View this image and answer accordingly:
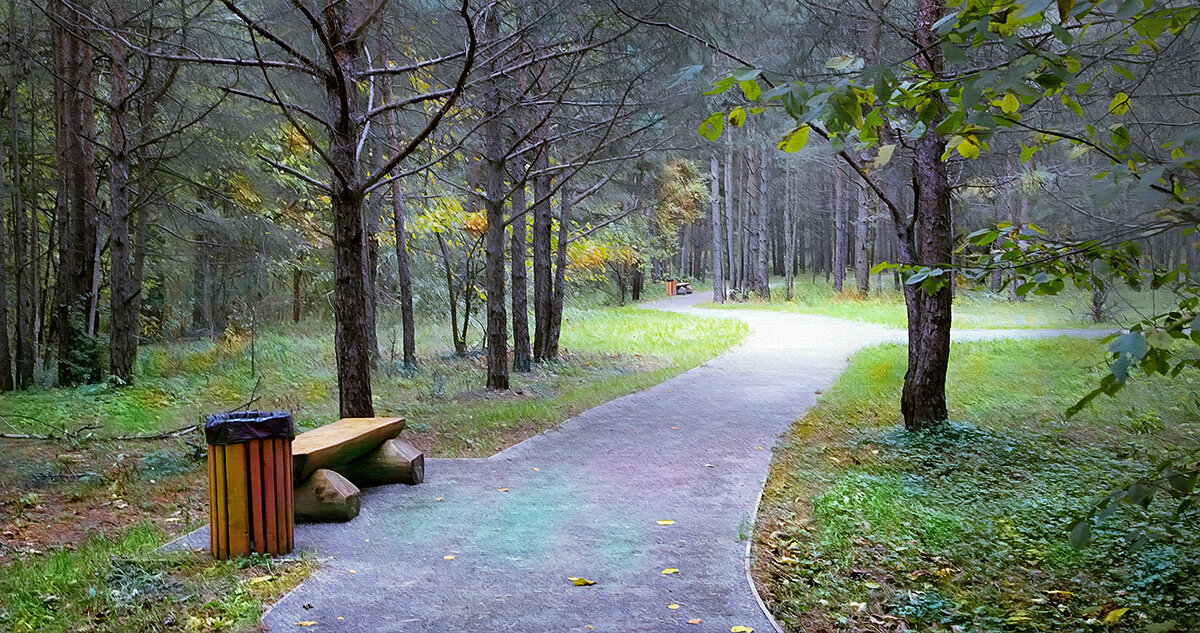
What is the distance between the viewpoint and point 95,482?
6992 mm

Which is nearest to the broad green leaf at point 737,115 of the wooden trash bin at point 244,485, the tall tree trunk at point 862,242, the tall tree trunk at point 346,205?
the wooden trash bin at point 244,485

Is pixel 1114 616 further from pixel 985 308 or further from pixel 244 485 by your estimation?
pixel 985 308

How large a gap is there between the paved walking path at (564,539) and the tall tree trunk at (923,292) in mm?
1497

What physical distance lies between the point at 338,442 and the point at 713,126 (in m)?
4.19

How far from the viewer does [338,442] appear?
5.85 meters

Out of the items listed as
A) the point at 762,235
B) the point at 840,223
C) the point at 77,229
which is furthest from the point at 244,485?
the point at 840,223

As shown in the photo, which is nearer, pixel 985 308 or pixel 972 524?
pixel 972 524

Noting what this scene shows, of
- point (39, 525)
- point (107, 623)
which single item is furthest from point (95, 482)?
point (107, 623)

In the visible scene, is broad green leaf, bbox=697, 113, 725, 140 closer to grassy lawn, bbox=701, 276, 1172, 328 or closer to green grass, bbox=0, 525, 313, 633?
green grass, bbox=0, 525, 313, 633

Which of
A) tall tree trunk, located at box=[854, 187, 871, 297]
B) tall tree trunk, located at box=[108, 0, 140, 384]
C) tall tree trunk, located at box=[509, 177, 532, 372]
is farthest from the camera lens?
tall tree trunk, located at box=[854, 187, 871, 297]

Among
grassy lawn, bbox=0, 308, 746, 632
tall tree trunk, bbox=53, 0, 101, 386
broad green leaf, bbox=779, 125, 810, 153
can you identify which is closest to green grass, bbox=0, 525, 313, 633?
grassy lawn, bbox=0, 308, 746, 632

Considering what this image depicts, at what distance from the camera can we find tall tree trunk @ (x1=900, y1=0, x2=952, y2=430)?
25.1 ft

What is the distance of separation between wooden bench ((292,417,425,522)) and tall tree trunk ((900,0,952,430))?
4.85m

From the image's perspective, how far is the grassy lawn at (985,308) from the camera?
21.9 metres
